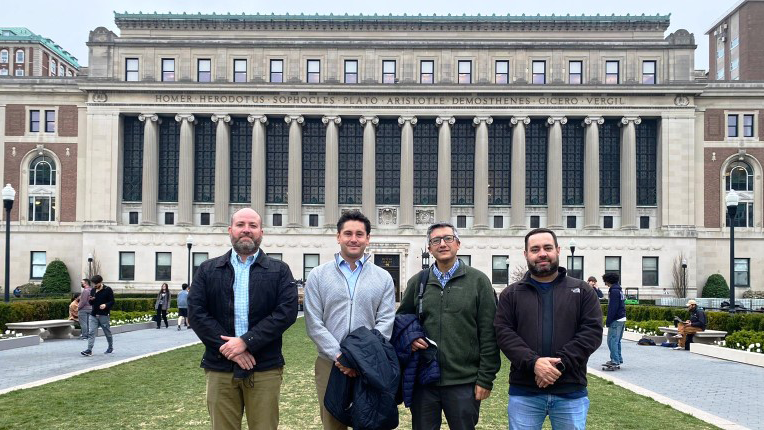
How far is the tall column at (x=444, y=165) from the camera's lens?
64.9 metres

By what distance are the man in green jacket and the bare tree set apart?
5933cm

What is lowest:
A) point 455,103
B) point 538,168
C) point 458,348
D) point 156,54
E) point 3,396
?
point 3,396

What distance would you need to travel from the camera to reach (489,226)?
66062 mm

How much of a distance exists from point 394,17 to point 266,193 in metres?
18.9

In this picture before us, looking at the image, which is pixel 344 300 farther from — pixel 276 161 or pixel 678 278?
pixel 678 278

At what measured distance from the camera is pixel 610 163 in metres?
66.3

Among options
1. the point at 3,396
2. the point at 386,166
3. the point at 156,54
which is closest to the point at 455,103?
the point at 386,166

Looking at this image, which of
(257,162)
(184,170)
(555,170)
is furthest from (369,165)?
(555,170)

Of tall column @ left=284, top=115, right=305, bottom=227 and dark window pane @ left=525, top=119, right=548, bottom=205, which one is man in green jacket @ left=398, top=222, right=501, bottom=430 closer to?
tall column @ left=284, top=115, right=305, bottom=227

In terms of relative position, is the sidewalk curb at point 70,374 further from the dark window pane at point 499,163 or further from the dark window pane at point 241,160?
the dark window pane at point 499,163

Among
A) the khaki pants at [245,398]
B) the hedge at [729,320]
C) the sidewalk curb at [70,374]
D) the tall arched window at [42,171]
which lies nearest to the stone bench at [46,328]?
the sidewalk curb at [70,374]

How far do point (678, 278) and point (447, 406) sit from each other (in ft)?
196

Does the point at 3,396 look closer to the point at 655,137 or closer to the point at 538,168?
the point at 538,168

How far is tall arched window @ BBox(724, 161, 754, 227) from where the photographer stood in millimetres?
65438
